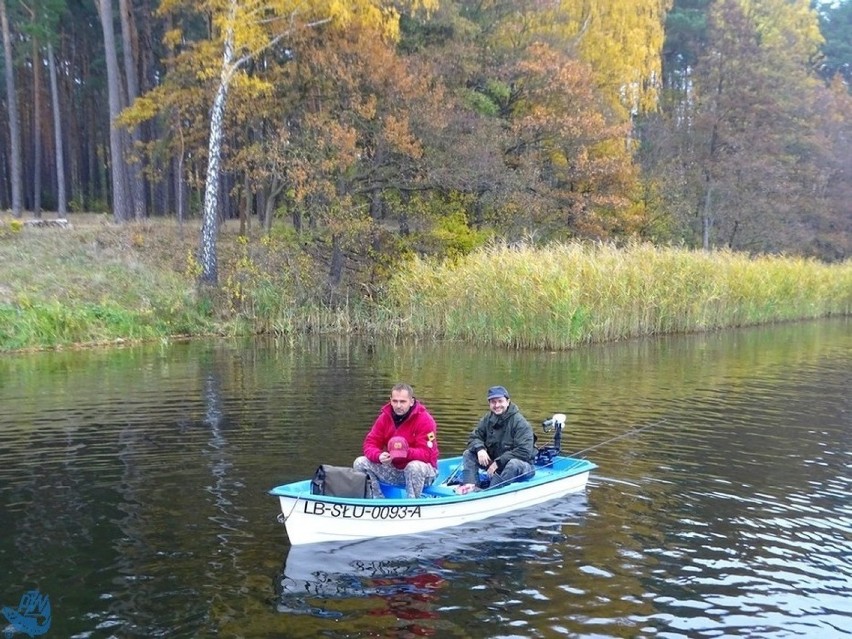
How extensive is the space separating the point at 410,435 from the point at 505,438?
138 centimetres

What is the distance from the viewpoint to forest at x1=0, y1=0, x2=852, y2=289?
98.5 ft

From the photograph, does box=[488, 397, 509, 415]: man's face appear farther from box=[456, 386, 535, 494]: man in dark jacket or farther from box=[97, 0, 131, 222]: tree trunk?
box=[97, 0, 131, 222]: tree trunk

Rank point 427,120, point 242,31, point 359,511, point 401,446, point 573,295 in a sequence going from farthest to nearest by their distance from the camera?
point 427,120
point 242,31
point 573,295
point 401,446
point 359,511

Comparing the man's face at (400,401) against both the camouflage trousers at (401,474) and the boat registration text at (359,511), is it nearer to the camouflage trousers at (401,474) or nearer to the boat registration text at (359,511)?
the camouflage trousers at (401,474)

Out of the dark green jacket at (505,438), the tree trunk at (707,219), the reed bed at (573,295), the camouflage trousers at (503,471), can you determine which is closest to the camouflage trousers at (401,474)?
the camouflage trousers at (503,471)

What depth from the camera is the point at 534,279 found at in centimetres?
2286

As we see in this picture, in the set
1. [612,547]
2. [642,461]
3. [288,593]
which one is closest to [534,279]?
[642,461]

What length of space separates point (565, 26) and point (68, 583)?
36602mm

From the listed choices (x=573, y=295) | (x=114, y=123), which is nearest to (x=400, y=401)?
(x=573, y=295)

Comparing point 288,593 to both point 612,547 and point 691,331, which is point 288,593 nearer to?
point 612,547

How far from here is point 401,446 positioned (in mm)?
9234

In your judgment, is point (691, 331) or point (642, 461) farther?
point (691, 331)

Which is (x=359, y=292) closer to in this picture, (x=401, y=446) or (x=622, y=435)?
(x=622, y=435)

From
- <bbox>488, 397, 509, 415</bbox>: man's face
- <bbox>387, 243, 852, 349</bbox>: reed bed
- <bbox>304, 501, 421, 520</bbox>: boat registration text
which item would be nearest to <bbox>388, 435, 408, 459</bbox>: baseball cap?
<bbox>304, 501, 421, 520</bbox>: boat registration text
